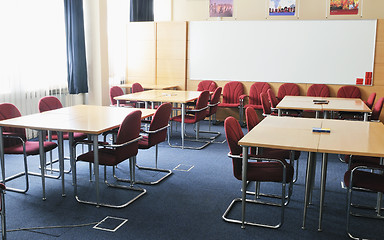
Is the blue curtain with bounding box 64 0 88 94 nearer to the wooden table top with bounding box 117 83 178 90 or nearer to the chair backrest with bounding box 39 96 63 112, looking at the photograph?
the wooden table top with bounding box 117 83 178 90

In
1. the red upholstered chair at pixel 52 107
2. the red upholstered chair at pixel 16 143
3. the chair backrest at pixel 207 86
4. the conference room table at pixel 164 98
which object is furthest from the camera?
the chair backrest at pixel 207 86

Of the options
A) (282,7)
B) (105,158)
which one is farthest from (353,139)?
(282,7)

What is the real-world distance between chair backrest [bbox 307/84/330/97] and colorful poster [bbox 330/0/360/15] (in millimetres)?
1614

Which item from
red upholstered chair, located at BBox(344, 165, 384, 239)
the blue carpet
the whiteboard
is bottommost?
the blue carpet

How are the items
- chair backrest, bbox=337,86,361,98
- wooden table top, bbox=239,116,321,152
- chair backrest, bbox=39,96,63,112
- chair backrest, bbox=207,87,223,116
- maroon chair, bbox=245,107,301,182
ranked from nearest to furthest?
1. wooden table top, bbox=239,116,321,152
2. maroon chair, bbox=245,107,301,182
3. chair backrest, bbox=39,96,63,112
4. chair backrest, bbox=207,87,223,116
5. chair backrest, bbox=337,86,361,98

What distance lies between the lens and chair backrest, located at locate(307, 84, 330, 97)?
7.83m

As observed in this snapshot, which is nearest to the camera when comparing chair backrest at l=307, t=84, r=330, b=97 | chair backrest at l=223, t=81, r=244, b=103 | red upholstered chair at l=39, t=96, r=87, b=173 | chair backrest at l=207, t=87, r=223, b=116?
red upholstered chair at l=39, t=96, r=87, b=173

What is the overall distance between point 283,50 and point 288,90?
2.64 feet

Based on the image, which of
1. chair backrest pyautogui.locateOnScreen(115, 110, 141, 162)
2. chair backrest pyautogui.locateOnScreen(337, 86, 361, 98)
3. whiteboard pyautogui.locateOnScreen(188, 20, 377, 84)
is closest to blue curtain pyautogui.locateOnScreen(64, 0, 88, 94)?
whiteboard pyautogui.locateOnScreen(188, 20, 377, 84)

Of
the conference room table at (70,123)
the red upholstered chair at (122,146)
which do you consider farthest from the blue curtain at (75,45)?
the red upholstered chair at (122,146)

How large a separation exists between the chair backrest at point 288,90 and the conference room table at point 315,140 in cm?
382

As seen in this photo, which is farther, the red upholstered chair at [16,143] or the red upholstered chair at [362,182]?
the red upholstered chair at [16,143]

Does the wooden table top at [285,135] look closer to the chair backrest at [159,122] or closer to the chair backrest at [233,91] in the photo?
the chair backrest at [159,122]

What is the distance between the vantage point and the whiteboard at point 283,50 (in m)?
7.70
